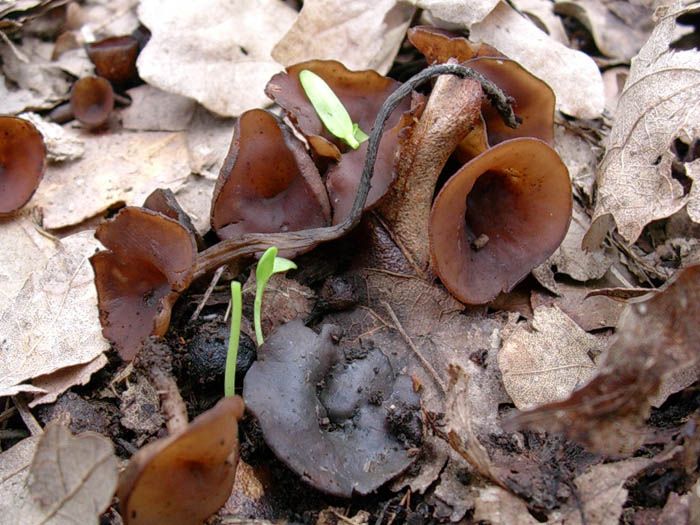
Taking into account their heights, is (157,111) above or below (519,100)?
below

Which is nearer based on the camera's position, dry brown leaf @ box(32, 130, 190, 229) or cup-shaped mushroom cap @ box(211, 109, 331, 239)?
cup-shaped mushroom cap @ box(211, 109, 331, 239)

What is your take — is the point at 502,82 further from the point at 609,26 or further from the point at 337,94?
the point at 609,26

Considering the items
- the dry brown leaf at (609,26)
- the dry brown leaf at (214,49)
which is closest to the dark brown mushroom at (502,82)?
the dry brown leaf at (214,49)

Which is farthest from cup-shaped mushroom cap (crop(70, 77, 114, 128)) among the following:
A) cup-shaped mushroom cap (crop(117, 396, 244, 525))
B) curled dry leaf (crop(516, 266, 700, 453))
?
curled dry leaf (crop(516, 266, 700, 453))

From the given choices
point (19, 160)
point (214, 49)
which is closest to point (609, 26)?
point (214, 49)

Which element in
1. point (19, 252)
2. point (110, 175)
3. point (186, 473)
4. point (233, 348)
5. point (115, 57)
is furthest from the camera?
point (115, 57)

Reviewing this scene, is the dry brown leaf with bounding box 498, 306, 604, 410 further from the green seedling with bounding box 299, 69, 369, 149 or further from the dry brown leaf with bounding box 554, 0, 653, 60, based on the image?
the dry brown leaf with bounding box 554, 0, 653, 60
